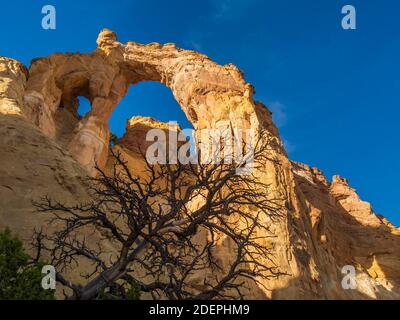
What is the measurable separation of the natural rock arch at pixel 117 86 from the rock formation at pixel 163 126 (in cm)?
8

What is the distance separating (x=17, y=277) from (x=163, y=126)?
34.6 metres

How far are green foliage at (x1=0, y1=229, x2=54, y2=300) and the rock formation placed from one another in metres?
7.41

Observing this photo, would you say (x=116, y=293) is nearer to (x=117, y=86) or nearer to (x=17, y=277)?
(x=17, y=277)

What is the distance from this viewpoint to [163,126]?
41906 mm

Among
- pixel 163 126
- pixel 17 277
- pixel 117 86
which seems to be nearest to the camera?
pixel 17 277

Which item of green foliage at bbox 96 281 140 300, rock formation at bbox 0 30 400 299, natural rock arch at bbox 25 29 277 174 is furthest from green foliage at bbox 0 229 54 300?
natural rock arch at bbox 25 29 277 174

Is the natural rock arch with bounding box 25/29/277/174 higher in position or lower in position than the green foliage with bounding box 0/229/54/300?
higher

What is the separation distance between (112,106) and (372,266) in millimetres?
26058

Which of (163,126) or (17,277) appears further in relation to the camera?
(163,126)

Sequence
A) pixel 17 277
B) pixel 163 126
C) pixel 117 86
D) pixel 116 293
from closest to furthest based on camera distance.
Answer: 1. pixel 17 277
2. pixel 116 293
3. pixel 117 86
4. pixel 163 126

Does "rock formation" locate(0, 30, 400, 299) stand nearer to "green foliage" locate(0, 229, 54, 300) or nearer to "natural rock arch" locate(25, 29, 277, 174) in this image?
"natural rock arch" locate(25, 29, 277, 174)

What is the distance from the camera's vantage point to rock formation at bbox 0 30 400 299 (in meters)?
19.0

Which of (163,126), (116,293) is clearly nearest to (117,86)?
(163,126)
